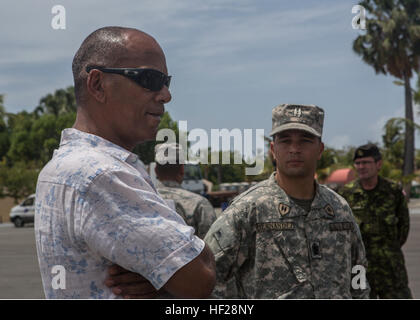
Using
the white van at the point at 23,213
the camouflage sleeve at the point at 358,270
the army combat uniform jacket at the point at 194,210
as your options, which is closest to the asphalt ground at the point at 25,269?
the army combat uniform jacket at the point at 194,210

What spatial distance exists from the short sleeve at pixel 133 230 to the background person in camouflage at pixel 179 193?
3.51 metres

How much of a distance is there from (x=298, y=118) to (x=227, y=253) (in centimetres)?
83

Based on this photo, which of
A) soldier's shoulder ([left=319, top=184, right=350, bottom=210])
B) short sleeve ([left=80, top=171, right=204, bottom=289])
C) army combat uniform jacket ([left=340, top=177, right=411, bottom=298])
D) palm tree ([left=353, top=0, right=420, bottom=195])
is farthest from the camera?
palm tree ([left=353, top=0, right=420, bottom=195])

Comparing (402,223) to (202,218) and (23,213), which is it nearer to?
(202,218)

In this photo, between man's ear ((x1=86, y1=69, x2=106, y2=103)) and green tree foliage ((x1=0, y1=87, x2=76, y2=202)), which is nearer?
man's ear ((x1=86, y1=69, x2=106, y2=103))

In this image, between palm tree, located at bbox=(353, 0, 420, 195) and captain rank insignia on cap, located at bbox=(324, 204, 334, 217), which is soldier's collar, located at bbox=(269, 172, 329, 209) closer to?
captain rank insignia on cap, located at bbox=(324, 204, 334, 217)

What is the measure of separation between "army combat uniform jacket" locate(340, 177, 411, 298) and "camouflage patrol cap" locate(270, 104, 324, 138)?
233 cm

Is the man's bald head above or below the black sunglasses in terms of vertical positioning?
above

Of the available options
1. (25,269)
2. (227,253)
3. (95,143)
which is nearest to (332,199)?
(227,253)

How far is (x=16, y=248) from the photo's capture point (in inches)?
623

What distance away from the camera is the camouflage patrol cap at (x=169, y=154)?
518 centimetres

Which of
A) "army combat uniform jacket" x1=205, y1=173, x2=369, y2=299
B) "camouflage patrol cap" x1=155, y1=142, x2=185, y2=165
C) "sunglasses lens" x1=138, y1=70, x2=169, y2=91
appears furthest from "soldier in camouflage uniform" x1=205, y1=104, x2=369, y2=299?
"camouflage patrol cap" x1=155, y1=142, x2=185, y2=165

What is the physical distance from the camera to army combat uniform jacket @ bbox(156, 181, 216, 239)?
4898 mm
